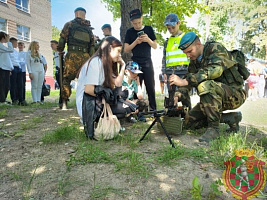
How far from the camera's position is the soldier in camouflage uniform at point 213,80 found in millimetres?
2650

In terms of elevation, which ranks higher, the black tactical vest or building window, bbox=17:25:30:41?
building window, bbox=17:25:30:41

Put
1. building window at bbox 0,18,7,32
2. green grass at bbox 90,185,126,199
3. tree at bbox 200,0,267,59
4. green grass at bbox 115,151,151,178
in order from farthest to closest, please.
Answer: tree at bbox 200,0,267,59 → building window at bbox 0,18,7,32 → green grass at bbox 115,151,151,178 → green grass at bbox 90,185,126,199

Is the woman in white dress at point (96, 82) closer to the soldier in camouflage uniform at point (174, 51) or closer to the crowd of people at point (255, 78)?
the soldier in camouflage uniform at point (174, 51)

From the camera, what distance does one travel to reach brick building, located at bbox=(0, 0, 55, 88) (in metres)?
16.5

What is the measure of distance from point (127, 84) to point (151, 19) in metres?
7.17

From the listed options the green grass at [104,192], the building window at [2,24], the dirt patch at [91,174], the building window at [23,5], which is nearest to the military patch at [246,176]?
the dirt patch at [91,174]

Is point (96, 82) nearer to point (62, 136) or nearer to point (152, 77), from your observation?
point (62, 136)

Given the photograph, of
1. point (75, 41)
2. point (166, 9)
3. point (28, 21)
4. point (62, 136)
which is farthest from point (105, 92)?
point (28, 21)

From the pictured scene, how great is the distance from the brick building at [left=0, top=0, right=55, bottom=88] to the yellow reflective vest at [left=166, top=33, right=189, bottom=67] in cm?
1649

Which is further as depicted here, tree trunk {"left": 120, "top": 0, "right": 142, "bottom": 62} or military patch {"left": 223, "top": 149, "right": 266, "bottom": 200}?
tree trunk {"left": 120, "top": 0, "right": 142, "bottom": 62}

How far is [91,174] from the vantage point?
74.5 inches

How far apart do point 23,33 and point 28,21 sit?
1283mm

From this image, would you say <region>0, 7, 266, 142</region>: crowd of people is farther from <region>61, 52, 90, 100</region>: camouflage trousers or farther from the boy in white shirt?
the boy in white shirt

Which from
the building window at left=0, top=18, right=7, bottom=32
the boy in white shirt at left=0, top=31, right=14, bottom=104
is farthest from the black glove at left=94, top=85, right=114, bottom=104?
the building window at left=0, top=18, right=7, bottom=32
